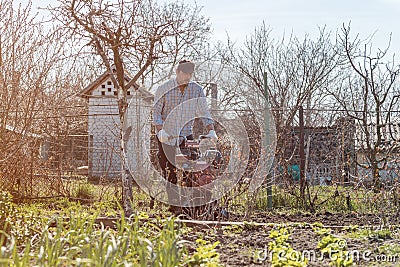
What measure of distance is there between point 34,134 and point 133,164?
1.47m

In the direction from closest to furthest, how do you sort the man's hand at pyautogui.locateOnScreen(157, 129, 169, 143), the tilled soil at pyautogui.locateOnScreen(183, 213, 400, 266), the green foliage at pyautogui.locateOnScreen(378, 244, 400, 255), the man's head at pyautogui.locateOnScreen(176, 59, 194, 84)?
the tilled soil at pyautogui.locateOnScreen(183, 213, 400, 266)
the green foliage at pyautogui.locateOnScreen(378, 244, 400, 255)
the man's hand at pyautogui.locateOnScreen(157, 129, 169, 143)
the man's head at pyautogui.locateOnScreen(176, 59, 194, 84)

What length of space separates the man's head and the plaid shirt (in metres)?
0.07

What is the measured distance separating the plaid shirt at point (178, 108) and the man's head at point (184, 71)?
7cm

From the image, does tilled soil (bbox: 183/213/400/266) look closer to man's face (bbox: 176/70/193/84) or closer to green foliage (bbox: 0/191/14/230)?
green foliage (bbox: 0/191/14/230)

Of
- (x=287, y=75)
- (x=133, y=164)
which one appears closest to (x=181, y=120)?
(x=133, y=164)

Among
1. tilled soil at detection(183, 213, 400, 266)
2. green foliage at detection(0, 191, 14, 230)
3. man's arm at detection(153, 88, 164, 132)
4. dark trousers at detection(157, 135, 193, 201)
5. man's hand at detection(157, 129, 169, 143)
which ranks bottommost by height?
tilled soil at detection(183, 213, 400, 266)

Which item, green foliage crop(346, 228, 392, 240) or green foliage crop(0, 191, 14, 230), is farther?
green foliage crop(0, 191, 14, 230)

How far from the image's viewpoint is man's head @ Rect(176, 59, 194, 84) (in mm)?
5582

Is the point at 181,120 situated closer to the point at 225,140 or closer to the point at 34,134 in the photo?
the point at 225,140

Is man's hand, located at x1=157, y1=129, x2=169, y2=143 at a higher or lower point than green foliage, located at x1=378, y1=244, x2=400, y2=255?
higher

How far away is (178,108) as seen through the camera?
5.66 meters

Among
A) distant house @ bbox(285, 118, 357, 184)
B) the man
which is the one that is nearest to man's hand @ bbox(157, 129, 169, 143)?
the man

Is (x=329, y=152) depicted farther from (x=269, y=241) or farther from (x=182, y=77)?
(x=269, y=241)

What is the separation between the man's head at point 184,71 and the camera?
5.58 m
